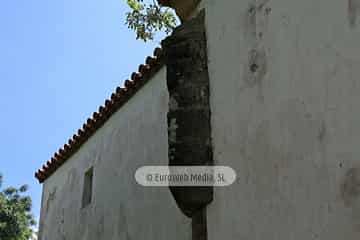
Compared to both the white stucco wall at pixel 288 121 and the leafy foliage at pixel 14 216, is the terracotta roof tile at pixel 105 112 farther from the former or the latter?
the leafy foliage at pixel 14 216

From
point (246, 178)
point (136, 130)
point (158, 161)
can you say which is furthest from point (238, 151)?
point (136, 130)

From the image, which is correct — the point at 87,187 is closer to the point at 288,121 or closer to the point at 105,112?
the point at 105,112

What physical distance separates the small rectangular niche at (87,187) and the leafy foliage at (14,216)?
963cm

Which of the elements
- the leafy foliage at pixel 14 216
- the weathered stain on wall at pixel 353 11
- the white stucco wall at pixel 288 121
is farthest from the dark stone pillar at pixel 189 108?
the leafy foliage at pixel 14 216

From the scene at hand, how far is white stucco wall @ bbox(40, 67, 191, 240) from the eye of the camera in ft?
18.0

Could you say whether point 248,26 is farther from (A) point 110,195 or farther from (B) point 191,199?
(A) point 110,195

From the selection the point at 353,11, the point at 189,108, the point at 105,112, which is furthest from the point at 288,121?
the point at 105,112

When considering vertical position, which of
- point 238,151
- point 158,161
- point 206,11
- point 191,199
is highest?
point 206,11

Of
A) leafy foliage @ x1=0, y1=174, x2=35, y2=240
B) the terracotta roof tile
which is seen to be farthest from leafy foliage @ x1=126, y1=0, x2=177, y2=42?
leafy foliage @ x1=0, y1=174, x2=35, y2=240

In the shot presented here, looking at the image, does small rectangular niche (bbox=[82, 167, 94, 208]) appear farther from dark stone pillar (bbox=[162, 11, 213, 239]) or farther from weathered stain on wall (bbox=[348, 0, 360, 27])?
weathered stain on wall (bbox=[348, 0, 360, 27])

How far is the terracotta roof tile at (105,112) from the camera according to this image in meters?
6.03

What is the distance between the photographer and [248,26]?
396 cm

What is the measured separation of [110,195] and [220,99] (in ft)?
9.35

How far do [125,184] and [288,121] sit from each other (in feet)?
10.7
